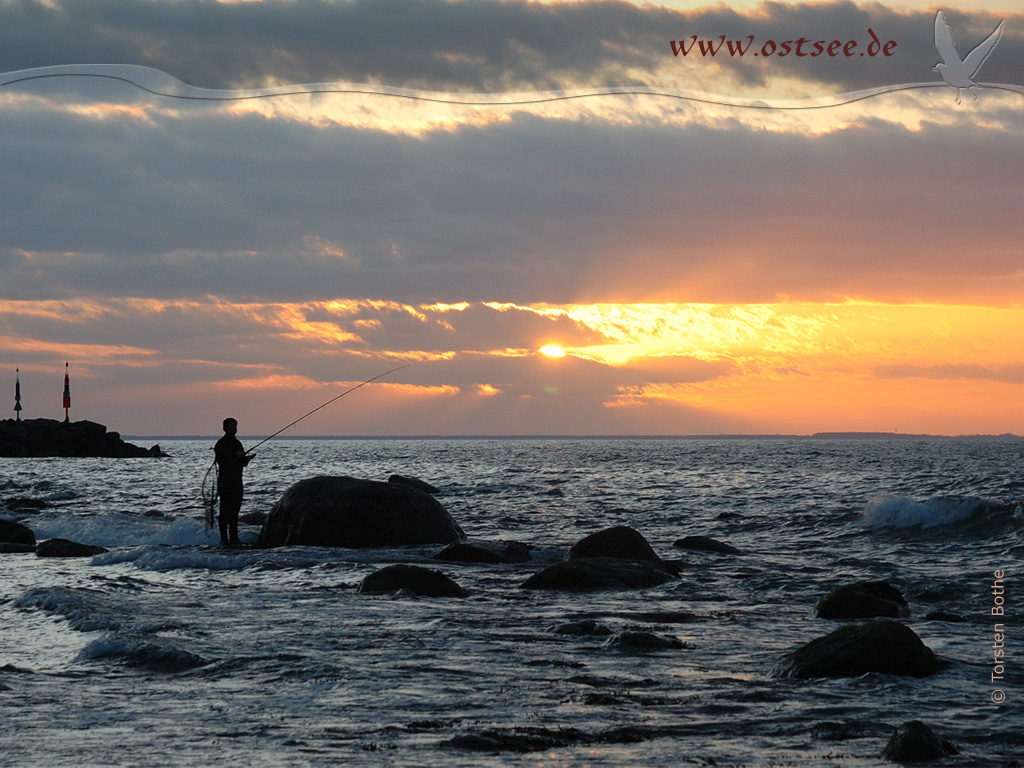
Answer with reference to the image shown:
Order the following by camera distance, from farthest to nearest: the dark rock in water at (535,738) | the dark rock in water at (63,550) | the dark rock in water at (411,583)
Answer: the dark rock in water at (63,550) → the dark rock in water at (411,583) → the dark rock in water at (535,738)

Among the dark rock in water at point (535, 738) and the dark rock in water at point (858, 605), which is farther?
the dark rock in water at point (858, 605)

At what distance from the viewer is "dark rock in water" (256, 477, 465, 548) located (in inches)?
649

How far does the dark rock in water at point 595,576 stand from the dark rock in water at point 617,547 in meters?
1.19

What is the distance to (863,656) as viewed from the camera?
24.7ft

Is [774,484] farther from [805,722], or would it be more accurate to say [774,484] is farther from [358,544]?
[805,722]

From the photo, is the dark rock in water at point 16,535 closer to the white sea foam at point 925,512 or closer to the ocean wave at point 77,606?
the ocean wave at point 77,606

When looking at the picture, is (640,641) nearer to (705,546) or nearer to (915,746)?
(915,746)

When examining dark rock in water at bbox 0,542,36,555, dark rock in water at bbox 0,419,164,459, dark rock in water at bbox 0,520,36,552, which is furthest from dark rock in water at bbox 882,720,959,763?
dark rock in water at bbox 0,419,164,459

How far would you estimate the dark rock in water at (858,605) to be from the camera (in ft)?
33.6

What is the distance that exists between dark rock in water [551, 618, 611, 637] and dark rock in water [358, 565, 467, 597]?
251 centimetres

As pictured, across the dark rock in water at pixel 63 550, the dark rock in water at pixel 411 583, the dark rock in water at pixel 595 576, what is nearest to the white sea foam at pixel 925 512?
the dark rock in water at pixel 595 576

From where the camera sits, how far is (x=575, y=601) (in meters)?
11.1

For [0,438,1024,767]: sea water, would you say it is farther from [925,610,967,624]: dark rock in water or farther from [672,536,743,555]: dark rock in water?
[672,536,743,555]: dark rock in water

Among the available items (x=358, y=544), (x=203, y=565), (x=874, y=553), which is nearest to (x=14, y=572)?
(x=203, y=565)
